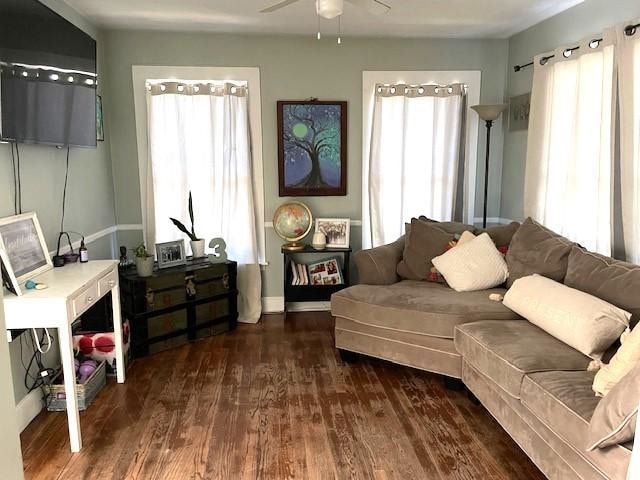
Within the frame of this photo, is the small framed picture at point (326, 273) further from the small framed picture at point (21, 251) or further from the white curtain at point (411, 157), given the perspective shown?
the small framed picture at point (21, 251)

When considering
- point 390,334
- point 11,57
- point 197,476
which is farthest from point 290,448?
point 11,57

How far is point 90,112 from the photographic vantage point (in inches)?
124

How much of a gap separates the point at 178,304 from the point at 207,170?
46.7 inches

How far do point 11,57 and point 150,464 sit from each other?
6.52 ft

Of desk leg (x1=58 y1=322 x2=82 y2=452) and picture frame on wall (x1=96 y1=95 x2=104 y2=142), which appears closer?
desk leg (x1=58 y1=322 x2=82 y2=452)

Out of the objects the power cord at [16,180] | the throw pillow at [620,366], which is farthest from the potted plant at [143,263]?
the throw pillow at [620,366]

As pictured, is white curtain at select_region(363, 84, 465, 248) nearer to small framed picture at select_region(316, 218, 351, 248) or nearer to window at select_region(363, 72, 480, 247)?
window at select_region(363, 72, 480, 247)

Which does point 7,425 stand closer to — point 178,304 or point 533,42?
point 178,304

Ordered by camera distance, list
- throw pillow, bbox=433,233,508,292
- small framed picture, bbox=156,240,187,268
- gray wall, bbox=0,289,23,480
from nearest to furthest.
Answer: gray wall, bbox=0,289,23,480 < throw pillow, bbox=433,233,508,292 < small framed picture, bbox=156,240,187,268

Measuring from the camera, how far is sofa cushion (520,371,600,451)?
1.79 m

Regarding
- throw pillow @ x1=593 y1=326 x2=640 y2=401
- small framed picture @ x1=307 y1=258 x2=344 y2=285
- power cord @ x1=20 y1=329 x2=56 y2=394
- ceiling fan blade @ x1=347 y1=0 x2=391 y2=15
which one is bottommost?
power cord @ x1=20 y1=329 x2=56 y2=394

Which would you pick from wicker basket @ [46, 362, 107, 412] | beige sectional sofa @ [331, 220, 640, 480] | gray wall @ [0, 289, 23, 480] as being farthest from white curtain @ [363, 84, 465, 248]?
gray wall @ [0, 289, 23, 480]

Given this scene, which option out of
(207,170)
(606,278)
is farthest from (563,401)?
(207,170)

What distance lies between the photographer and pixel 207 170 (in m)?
4.21
